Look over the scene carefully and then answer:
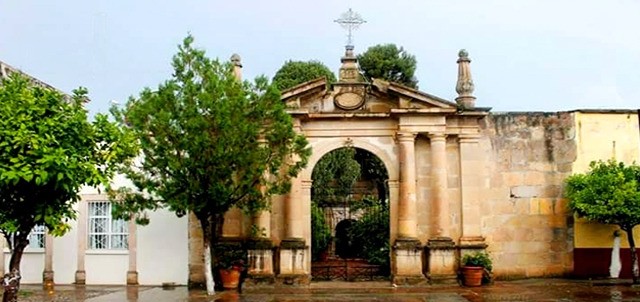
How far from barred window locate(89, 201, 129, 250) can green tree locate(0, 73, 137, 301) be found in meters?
8.52

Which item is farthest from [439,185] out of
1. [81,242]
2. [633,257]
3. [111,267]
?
[81,242]

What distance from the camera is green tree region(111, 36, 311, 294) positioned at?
1513cm

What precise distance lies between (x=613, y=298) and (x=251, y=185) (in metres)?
7.81

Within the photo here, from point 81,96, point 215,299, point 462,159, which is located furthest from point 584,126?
point 81,96

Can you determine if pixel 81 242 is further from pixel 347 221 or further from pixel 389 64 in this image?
pixel 389 64

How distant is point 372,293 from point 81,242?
7817 mm

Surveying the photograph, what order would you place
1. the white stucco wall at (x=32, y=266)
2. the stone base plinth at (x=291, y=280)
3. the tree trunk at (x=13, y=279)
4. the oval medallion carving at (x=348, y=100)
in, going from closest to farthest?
the tree trunk at (x=13, y=279), the stone base plinth at (x=291, y=280), the oval medallion carving at (x=348, y=100), the white stucco wall at (x=32, y=266)

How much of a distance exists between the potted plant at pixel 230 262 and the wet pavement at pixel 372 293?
46 centimetres

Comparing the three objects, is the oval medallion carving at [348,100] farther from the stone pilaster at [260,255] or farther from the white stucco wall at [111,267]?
the white stucco wall at [111,267]

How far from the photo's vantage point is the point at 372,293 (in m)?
15.7

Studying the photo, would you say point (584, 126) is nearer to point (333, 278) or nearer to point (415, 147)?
point (415, 147)

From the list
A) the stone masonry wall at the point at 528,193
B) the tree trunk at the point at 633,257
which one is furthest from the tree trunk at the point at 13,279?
the tree trunk at the point at 633,257

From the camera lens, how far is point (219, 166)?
49.9ft

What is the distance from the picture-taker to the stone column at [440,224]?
671 inches
